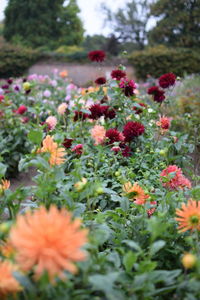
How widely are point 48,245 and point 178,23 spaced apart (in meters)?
14.3

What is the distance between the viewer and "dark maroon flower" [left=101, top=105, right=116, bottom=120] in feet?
→ 6.21

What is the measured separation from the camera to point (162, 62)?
10.7m

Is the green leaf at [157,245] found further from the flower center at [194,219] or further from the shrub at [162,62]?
the shrub at [162,62]

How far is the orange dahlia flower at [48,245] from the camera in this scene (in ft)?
1.67

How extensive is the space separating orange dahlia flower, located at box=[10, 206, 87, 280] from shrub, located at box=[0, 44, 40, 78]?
37.6ft

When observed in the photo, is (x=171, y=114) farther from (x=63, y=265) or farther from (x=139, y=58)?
(x=139, y=58)

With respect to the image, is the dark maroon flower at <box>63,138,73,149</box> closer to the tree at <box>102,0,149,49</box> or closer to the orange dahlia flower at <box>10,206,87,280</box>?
the orange dahlia flower at <box>10,206,87,280</box>

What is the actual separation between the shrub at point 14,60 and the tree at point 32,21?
5.77 metres

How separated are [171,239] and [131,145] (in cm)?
95

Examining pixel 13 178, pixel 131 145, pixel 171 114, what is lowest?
pixel 13 178

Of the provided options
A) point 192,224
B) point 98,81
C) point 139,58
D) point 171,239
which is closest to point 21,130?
point 98,81

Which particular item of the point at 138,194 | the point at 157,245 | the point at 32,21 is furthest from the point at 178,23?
the point at 157,245

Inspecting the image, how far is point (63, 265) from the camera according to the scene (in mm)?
510

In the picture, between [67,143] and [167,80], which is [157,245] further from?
[167,80]
